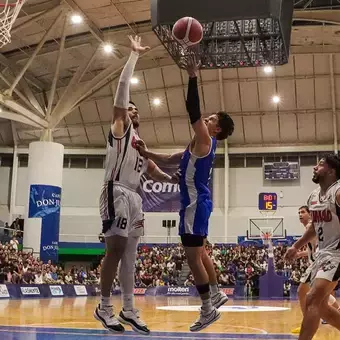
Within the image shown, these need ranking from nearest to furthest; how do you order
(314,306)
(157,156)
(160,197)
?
(314,306) → (157,156) → (160,197)

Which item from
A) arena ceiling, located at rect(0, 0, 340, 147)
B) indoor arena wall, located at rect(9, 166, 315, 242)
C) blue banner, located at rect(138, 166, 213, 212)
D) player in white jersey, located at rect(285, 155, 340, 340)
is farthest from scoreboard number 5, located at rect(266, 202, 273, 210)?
Answer: player in white jersey, located at rect(285, 155, 340, 340)

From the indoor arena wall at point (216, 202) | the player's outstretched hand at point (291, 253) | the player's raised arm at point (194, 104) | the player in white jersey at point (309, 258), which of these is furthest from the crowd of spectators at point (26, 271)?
the player's raised arm at point (194, 104)

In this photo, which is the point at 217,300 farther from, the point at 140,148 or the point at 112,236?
the point at 140,148

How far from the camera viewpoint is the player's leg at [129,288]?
5.93m

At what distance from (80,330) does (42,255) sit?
19.1 m

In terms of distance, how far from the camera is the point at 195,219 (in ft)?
19.3

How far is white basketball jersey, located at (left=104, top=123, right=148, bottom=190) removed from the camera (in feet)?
19.4

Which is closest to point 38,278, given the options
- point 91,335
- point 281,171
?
point 91,335

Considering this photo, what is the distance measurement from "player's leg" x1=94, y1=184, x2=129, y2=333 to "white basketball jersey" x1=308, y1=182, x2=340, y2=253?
6.52 feet

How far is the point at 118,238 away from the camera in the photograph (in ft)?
18.8

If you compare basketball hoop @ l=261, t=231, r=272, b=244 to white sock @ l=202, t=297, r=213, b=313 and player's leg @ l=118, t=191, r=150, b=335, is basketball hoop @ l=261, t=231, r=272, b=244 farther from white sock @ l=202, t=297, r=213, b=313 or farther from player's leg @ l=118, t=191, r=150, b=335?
player's leg @ l=118, t=191, r=150, b=335

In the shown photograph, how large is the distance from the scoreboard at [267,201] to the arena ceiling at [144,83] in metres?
4.75

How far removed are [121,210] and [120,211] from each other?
0.02 metres

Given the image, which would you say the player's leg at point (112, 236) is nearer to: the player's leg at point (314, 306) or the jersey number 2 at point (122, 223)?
the jersey number 2 at point (122, 223)
